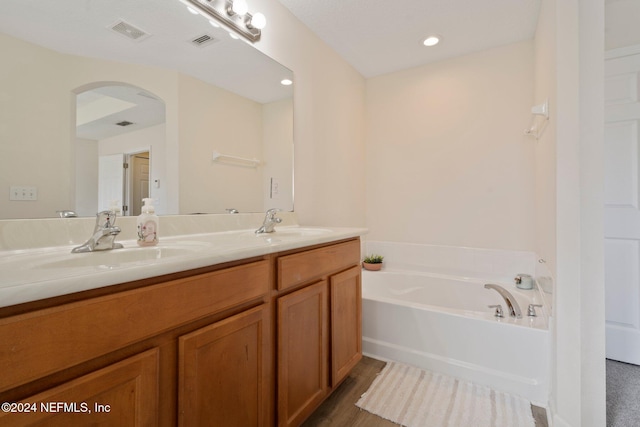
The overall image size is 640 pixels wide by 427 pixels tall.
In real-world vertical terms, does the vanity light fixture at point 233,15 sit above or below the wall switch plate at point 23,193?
above

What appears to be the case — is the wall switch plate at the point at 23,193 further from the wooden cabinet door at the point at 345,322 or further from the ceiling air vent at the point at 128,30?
the wooden cabinet door at the point at 345,322

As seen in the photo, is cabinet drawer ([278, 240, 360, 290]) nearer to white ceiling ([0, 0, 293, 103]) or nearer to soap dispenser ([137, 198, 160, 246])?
soap dispenser ([137, 198, 160, 246])

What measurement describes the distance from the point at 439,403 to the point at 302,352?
85 cm

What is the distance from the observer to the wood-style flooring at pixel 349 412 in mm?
1372

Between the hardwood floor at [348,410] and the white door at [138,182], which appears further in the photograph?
the hardwood floor at [348,410]

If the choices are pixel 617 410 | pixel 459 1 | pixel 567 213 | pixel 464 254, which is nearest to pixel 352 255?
pixel 567 213

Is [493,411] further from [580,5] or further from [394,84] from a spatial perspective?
[394,84]

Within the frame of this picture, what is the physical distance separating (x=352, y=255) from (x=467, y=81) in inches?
75.6

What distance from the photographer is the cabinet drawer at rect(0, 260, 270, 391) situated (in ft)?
1.65

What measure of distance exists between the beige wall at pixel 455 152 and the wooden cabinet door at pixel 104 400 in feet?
7.87

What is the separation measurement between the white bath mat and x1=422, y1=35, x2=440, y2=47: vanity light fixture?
2.35 m

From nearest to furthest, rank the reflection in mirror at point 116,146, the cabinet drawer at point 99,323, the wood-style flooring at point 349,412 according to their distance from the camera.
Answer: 1. the cabinet drawer at point 99,323
2. the reflection in mirror at point 116,146
3. the wood-style flooring at point 349,412

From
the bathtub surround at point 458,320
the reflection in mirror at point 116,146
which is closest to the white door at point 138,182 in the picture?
the reflection in mirror at point 116,146

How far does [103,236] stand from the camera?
95 cm
